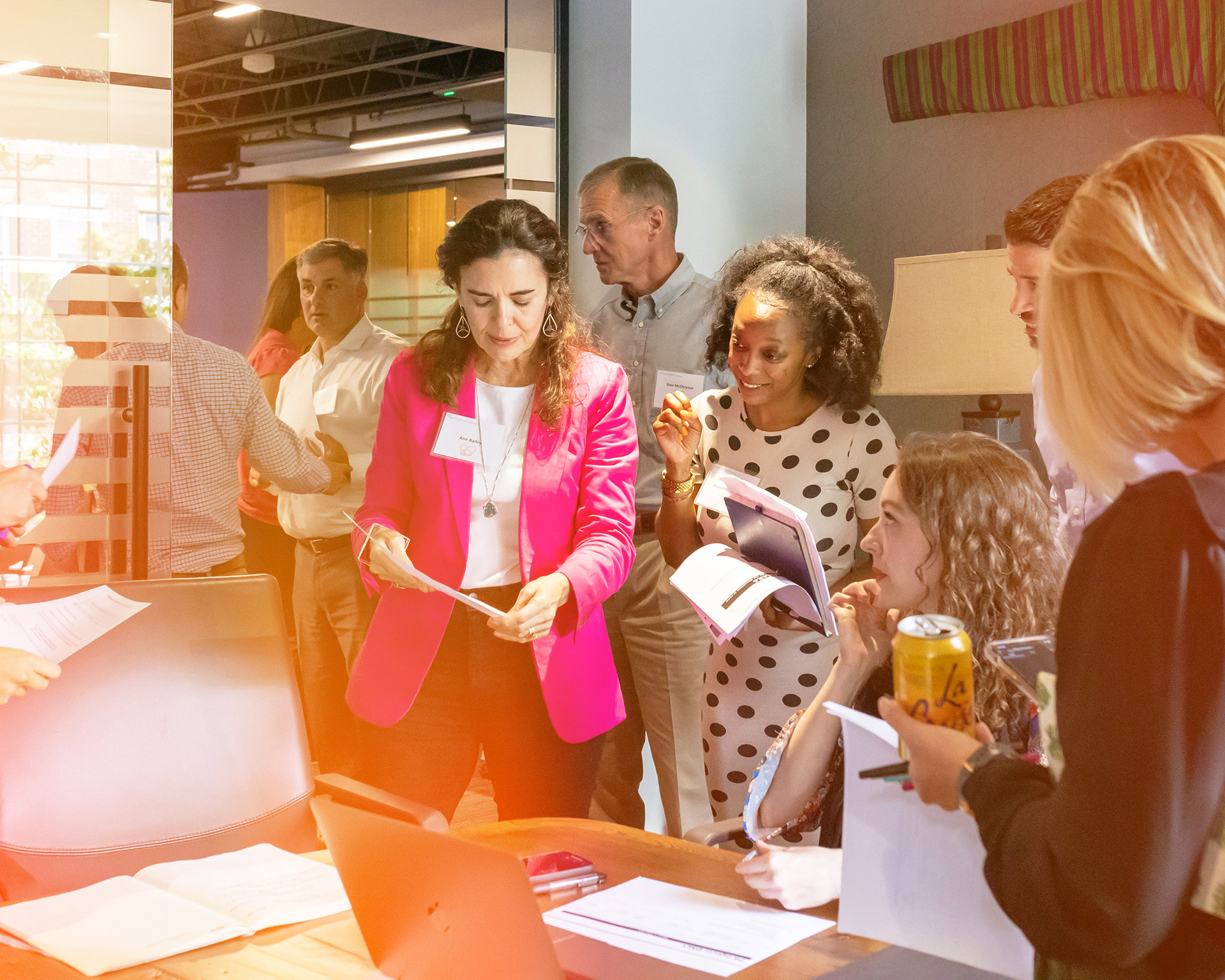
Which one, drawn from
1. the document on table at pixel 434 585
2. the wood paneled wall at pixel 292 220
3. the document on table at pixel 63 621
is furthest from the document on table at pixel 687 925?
the wood paneled wall at pixel 292 220

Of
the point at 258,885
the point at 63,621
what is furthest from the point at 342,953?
the point at 63,621

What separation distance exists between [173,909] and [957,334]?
2019 millimetres

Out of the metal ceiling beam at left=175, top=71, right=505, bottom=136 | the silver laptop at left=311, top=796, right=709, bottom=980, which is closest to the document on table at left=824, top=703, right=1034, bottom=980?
the silver laptop at left=311, top=796, right=709, bottom=980

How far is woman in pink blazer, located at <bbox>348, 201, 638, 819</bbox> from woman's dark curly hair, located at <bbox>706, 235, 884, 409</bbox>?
→ 51 centimetres

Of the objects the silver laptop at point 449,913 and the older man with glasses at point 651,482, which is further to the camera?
the older man with glasses at point 651,482

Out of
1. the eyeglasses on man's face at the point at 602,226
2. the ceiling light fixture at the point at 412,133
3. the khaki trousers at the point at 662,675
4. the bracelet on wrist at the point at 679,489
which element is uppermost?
the ceiling light fixture at the point at 412,133

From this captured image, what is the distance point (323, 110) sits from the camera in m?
2.93

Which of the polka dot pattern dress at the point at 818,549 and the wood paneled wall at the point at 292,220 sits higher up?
the wood paneled wall at the point at 292,220

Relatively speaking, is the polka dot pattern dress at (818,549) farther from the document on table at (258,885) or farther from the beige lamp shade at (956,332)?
the document on table at (258,885)

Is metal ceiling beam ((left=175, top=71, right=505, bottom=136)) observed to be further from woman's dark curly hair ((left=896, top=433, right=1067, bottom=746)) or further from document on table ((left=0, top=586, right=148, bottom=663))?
woman's dark curly hair ((left=896, top=433, right=1067, bottom=746))

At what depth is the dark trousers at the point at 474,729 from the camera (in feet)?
6.51

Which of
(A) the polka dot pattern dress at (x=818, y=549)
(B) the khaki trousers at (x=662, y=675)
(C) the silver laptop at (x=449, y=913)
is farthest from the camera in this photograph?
(B) the khaki trousers at (x=662, y=675)

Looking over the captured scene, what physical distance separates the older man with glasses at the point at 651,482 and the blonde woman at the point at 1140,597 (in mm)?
2007

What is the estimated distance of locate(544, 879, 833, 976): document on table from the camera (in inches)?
44.3
